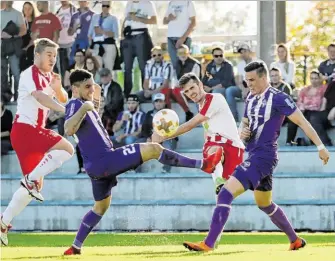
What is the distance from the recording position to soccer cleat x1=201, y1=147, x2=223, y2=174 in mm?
13109

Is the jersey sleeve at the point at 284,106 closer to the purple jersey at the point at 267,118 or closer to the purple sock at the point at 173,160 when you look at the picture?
the purple jersey at the point at 267,118

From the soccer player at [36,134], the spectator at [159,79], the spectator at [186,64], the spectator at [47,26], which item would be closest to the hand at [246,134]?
the soccer player at [36,134]

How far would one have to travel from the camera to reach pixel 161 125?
1366 cm

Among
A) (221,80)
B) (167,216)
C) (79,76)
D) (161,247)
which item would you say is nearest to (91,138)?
(79,76)

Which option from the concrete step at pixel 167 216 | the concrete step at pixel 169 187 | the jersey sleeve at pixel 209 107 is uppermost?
the jersey sleeve at pixel 209 107

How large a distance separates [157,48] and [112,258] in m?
10.6

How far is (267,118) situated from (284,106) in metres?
0.25

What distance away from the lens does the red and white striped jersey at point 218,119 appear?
1414 cm

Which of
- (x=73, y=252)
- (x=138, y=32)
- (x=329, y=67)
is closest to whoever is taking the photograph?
(x=73, y=252)

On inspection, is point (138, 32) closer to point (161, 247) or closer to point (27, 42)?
point (27, 42)

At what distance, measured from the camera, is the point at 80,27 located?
23.4m

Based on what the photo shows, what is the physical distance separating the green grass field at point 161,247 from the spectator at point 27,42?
5.39 metres

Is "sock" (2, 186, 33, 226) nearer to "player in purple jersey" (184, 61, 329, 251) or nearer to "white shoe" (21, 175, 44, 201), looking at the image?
"white shoe" (21, 175, 44, 201)

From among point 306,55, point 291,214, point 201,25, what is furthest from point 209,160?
point 201,25
